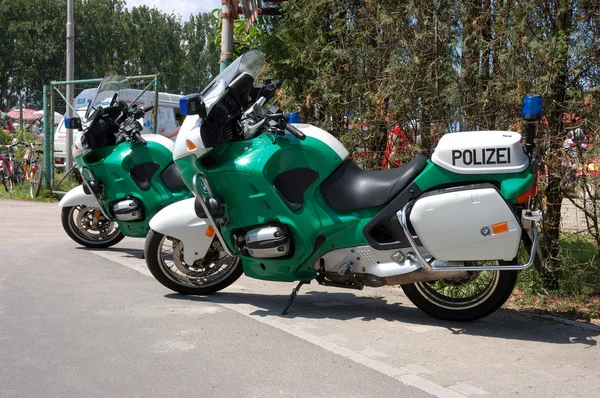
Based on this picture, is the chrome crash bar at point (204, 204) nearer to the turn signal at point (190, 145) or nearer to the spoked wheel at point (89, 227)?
the turn signal at point (190, 145)

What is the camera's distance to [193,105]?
18.1 ft

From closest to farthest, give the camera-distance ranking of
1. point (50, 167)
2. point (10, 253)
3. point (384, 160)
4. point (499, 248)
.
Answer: point (499, 248) → point (384, 160) → point (10, 253) → point (50, 167)

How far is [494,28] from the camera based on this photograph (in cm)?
609

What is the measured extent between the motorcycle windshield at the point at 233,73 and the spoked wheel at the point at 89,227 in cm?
360

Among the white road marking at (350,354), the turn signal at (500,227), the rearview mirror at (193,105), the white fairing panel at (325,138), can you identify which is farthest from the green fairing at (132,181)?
the turn signal at (500,227)

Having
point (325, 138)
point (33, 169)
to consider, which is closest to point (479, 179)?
point (325, 138)

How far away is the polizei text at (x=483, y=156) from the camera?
4961 mm

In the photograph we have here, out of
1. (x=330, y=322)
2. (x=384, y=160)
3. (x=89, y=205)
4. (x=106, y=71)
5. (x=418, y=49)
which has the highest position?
(x=106, y=71)

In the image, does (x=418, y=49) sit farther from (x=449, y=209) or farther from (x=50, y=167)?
(x=50, y=167)

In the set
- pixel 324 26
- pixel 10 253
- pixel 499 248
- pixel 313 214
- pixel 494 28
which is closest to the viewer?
pixel 499 248

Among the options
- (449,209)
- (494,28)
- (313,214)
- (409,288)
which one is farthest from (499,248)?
(494,28)

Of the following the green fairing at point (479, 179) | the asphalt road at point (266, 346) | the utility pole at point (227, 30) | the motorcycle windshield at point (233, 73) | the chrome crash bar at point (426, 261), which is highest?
the utility pole at point (227, 30)

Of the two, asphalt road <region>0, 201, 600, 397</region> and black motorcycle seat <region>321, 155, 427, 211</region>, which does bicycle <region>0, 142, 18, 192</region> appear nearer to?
asphalt road <region>0, 201, 600, 397</region>

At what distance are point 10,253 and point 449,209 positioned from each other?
5.54 m
